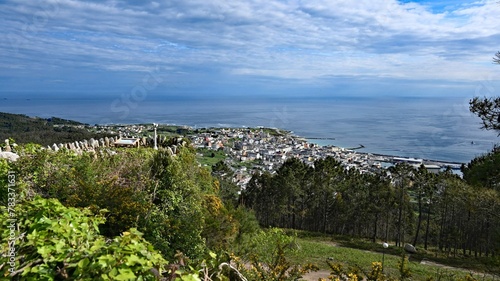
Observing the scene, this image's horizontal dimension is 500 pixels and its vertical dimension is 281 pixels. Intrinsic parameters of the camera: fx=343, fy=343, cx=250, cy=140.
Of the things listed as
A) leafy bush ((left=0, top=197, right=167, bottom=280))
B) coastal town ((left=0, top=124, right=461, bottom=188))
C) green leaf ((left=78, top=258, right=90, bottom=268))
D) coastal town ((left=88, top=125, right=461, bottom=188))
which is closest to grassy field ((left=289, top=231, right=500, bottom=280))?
leafy bush ((left=0, top=197, right=167, bottom=280))

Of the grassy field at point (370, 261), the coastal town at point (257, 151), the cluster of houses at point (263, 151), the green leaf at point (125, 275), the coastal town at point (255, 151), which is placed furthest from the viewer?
the cluster of houses at point (263, 151)

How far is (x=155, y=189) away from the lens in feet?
23.5

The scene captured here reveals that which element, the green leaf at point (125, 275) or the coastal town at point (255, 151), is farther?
the coastal town at point (255, 151)

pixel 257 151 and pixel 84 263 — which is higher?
pixel 84 263

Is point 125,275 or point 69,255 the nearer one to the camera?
point 125,275

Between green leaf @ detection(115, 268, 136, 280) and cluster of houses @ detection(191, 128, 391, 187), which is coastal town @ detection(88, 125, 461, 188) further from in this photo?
green leaf @ detection(115, 268, 136, 280)

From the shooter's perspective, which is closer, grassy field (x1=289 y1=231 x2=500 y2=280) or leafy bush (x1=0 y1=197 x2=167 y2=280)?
leafy bush (x1=0 y1=197 x2=167 y2=280)

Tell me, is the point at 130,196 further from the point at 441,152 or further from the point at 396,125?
the point at 396,125

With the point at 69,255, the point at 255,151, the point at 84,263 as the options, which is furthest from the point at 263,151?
the point at 84,263

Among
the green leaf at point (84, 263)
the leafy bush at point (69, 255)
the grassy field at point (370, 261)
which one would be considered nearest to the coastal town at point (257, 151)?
the grassy field at point (370, 261)

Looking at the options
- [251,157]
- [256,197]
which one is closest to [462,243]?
[256,197]

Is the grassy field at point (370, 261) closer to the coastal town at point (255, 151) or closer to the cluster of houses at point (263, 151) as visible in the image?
the coastal town at point (255, 151)

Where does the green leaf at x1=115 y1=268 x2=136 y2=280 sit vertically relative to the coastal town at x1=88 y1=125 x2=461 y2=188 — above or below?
above

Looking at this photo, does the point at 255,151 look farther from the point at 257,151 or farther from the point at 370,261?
the point at 370,261
